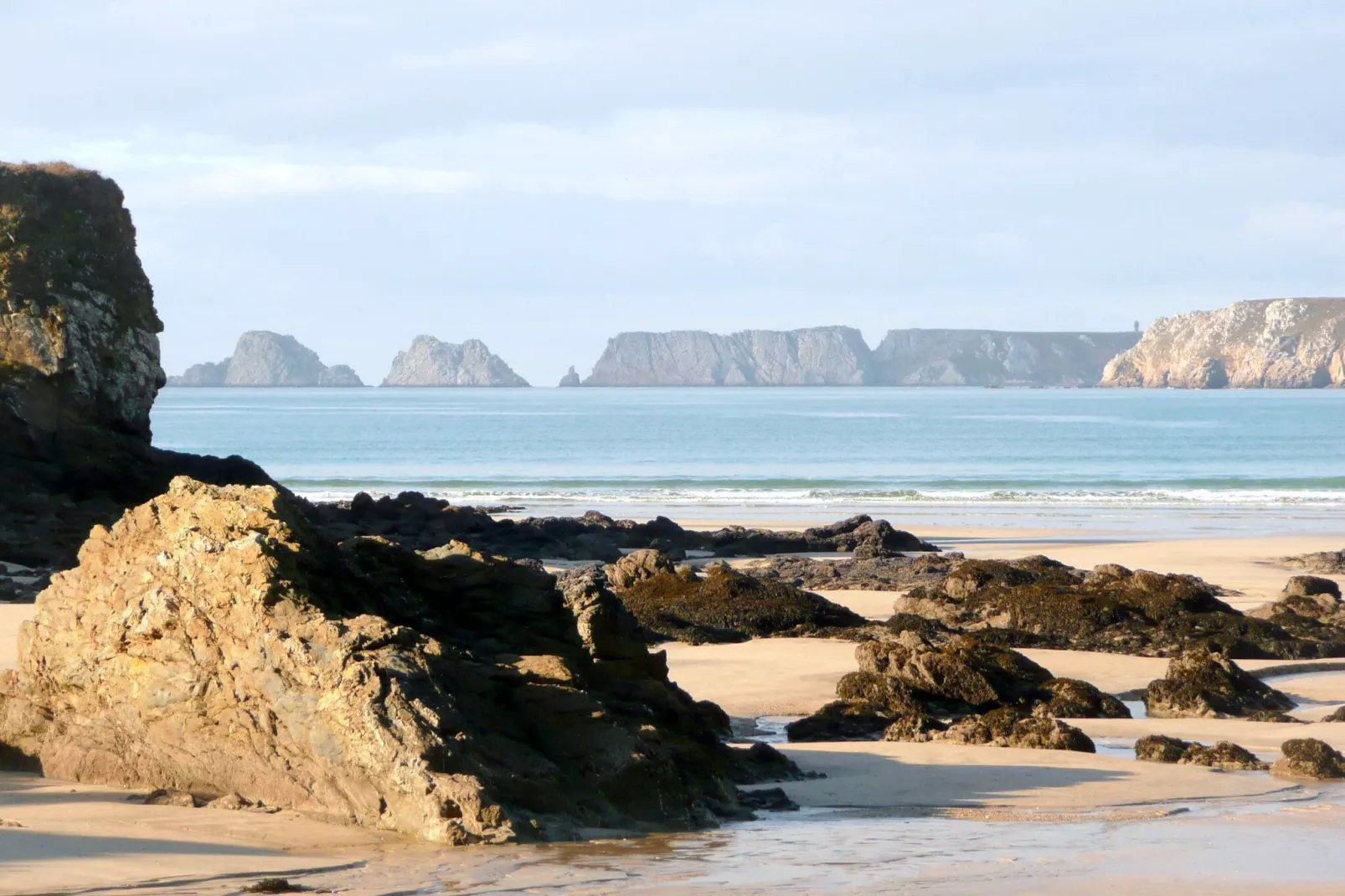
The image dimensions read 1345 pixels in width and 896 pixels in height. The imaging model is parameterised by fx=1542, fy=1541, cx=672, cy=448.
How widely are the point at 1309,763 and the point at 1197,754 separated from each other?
71 cm

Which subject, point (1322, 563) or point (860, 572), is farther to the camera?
point (1322, 563)

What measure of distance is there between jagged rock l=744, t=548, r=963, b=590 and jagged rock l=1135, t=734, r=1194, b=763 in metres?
10.8

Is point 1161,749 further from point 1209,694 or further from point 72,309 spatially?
point 72,309

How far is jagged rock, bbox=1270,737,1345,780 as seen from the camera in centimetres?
956

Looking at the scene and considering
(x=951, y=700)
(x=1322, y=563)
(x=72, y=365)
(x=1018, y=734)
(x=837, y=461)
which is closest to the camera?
(x=1018, y=734)

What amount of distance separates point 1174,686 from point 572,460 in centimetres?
5514

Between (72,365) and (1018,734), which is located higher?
(72,365)

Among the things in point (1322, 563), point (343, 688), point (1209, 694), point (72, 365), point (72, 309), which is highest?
point (72, 309)

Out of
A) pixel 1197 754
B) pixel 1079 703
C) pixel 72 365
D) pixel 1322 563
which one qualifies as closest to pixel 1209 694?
pixel 1079 703

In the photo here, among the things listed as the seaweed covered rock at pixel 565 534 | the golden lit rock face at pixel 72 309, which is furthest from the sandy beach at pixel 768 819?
the seaweed covered rock at pixel 565 534

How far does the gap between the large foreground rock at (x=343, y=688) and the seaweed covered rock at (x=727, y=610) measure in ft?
20.2

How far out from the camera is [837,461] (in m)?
65.4

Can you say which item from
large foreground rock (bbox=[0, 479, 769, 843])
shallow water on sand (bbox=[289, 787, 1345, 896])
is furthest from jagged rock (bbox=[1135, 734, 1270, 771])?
large foreground rock (bbox=[0, 479, 769, 843])

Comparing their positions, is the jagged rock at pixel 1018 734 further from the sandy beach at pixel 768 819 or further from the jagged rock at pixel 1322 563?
the jagged rock at pixel 1322 563
